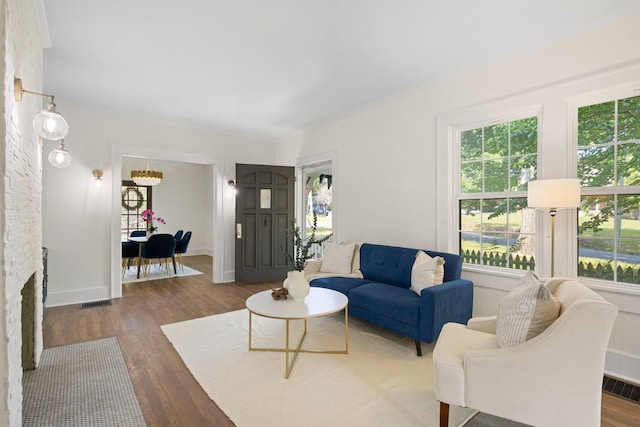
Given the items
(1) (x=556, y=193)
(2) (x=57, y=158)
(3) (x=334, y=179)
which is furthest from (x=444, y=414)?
(2) (x=57, y=158)

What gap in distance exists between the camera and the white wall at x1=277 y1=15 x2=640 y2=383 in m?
2.50

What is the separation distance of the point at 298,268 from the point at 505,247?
2.08 meters

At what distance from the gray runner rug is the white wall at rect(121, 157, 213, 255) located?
251 inches

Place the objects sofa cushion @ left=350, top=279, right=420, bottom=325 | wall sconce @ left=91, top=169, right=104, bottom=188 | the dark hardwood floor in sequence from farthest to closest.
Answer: wall sconce @ left=91, top=169, right=104, bottom=188 < sofa cushion @ left=350, top=279, right=420, bottom=325 < the dark hardwood floor

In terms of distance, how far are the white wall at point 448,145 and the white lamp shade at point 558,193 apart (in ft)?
1.40

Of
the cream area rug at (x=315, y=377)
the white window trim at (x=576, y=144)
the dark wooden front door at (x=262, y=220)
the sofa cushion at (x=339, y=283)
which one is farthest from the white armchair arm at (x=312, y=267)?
the white window trim at (x=576, y=144)

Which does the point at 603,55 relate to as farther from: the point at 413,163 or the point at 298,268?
the point at 298,268

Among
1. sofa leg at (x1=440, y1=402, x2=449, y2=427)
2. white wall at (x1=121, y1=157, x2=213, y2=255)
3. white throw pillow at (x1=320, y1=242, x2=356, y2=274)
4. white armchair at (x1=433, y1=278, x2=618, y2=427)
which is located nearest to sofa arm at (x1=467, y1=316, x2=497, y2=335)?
white armchair at (x1=433, y1=278, x2=618, y2=427)

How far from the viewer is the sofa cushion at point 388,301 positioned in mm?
2863

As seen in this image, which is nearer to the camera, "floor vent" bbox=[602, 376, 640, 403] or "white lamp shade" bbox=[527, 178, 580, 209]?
"floor vent" bbox=[602, 376, 640, 403]

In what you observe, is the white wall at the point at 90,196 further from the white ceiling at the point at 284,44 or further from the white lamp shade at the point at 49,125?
the white lamp shade at the point at 49,125

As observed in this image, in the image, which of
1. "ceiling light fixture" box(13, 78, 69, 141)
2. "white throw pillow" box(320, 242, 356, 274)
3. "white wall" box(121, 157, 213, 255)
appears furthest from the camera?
"white wall" box(121, 157, 213, 255)

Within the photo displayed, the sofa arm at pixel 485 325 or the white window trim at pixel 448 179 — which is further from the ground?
the white window trim at pixel 448 179

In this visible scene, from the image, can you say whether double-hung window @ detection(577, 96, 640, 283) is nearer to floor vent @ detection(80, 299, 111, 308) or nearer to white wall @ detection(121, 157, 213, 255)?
floor vent @ detection(80, 299, 111, 308)
